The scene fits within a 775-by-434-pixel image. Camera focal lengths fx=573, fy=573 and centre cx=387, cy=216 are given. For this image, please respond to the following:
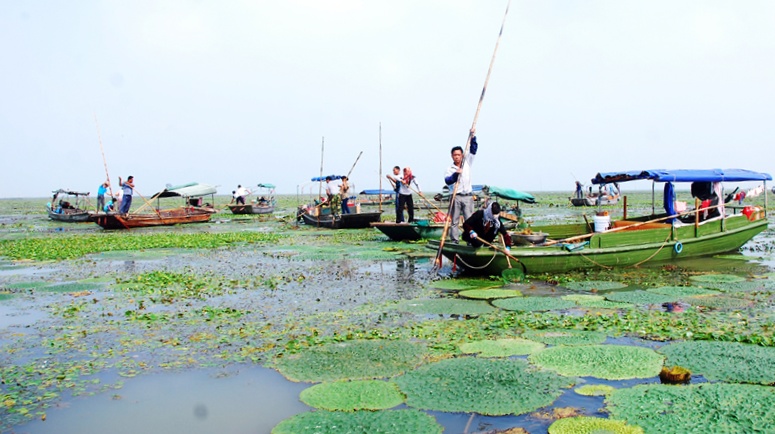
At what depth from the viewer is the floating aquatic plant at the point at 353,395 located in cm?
455

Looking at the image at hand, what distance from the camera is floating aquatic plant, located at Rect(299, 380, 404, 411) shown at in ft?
14.9

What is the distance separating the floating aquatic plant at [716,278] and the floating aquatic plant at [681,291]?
2.61ft

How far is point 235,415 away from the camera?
4.51 metres

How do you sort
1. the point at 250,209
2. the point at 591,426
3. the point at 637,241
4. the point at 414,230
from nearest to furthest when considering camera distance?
the point at 591,426
the point at 637,241
the point at 414,230
the point at 250,209

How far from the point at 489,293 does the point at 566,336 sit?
251cm

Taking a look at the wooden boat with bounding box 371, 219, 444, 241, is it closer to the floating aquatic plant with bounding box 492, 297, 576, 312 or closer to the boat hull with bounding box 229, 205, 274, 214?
the floating aquatic plant with bounding box 492, 297, 576, 312

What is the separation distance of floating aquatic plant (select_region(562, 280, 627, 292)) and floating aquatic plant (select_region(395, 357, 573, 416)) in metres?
3.98

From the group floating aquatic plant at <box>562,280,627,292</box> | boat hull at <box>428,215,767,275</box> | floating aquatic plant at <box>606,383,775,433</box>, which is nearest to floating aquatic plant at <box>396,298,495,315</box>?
boat hull at <box>428,215,767,275</box>

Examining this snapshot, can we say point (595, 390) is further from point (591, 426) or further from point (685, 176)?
point (685, 176)

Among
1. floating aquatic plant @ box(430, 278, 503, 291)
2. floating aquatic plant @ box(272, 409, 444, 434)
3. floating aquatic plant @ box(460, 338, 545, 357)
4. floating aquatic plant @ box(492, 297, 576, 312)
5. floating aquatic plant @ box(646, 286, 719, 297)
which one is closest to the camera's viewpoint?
floating aquatic plant @ box(272, 409, 444, 434)

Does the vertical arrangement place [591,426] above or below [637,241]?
below

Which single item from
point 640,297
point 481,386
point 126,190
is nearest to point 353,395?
point 481,386

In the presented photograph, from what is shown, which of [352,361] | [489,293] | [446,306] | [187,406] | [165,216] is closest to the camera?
[187,406]

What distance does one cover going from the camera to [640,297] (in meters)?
8.25
